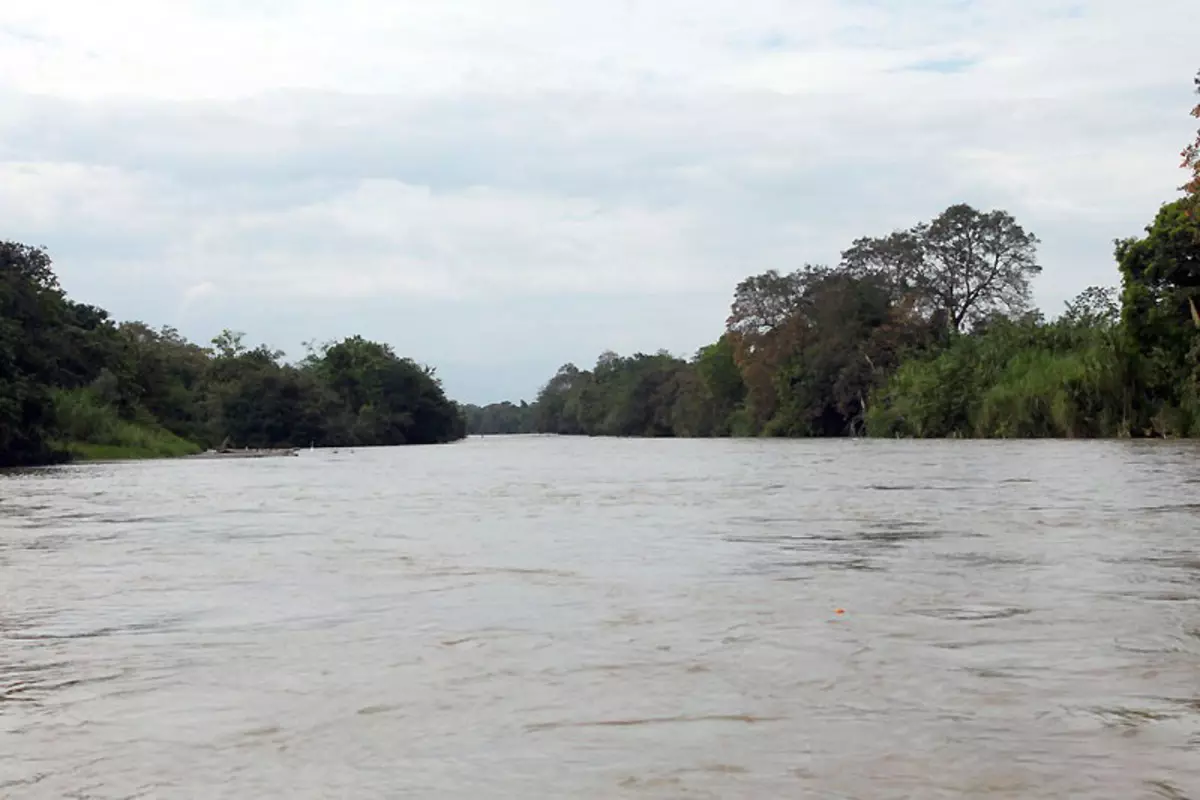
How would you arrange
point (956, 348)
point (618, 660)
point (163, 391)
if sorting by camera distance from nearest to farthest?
point (618, 660) < point (956, 348) < point (163, 391)

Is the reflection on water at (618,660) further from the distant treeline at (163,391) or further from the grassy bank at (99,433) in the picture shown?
the grassy bank at (99,433)

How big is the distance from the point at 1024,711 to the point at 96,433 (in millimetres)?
41865

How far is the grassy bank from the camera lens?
127 feet

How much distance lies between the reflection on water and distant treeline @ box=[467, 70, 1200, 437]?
17.8 m

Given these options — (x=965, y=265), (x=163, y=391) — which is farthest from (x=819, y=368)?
(x=163, y=391)

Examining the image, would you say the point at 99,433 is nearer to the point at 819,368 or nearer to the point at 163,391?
the point at 163,391

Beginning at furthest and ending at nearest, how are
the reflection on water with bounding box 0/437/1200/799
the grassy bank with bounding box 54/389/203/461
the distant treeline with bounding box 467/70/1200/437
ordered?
the grassy bank with bounding box 54/389/203/461, the distant treeline with bounding box 467/70/1200/437, the reflection on water with bounding box 0/437/1200/799

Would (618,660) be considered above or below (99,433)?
below

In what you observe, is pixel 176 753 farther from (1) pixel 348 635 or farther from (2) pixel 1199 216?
(2) pixel 1199 216

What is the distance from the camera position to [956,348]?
46531 millimetres

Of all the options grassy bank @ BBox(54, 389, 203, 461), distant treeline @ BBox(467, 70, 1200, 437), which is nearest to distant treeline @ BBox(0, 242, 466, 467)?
grassy bank @ BBox(54, 389, 203, 461)

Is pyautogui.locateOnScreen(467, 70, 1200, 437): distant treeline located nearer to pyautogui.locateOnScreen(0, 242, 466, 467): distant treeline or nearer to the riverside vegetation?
the riverside vegetation

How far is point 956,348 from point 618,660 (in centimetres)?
→ 4429

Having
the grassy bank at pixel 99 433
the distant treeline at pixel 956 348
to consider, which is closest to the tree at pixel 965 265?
the distant treeline at pixel 956 348
